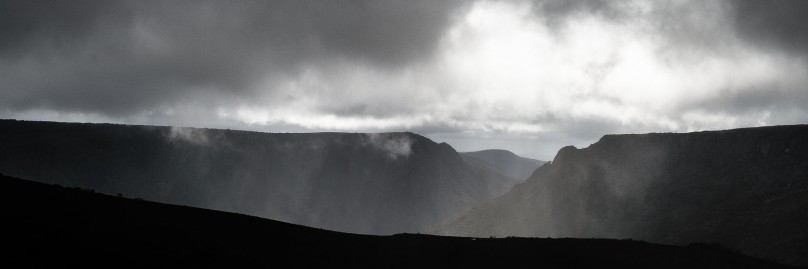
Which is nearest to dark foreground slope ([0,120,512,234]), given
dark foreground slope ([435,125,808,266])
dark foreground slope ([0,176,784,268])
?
dark foreground slope ([435,125,808,266])

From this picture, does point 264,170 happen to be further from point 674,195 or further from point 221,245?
point 221,245

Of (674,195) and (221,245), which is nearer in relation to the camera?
(221,245)

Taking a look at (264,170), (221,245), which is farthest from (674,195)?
(264,170)

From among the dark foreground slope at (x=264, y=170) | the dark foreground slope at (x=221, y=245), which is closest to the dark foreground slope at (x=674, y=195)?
the dark foreground slope at (x=221, y=245)

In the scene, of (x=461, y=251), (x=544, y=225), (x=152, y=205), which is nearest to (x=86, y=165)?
(x=544, y=225)

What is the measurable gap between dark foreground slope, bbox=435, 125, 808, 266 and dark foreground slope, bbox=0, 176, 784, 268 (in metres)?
19.6

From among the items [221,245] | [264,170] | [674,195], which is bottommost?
[221,245]

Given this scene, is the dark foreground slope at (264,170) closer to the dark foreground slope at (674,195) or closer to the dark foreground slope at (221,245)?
the dark foreground slope at (674,195)

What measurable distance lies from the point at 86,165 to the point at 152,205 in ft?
347

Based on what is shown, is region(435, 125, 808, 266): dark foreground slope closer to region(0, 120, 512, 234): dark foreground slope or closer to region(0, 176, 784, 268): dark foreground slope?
region(0, 176, 784, 268): dark foreground slope

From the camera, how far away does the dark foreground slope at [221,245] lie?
17188 millimetres

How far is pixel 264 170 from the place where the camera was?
13900 centimetres

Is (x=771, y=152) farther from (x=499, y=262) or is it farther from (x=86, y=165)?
(x=86, y=165)

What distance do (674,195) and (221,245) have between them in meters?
Answer: 63.3
